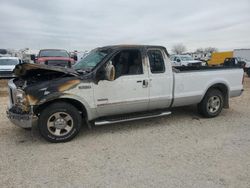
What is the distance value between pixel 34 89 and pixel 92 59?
1.58 m

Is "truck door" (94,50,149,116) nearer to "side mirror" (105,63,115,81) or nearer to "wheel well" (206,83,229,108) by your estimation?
"side mirror" (105,63,115,81)

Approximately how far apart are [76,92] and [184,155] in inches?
90.1

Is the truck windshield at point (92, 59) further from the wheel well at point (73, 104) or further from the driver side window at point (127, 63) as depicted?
the wheel well at point (73, 104)

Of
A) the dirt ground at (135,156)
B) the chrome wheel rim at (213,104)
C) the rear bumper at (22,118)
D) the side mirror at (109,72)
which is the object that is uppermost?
the side mirror at (109,72)

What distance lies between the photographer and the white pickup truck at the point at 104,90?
4.53 meters

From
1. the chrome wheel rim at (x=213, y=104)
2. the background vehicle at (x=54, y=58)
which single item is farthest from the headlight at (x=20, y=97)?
the background vehicle at (x=54, y=58)

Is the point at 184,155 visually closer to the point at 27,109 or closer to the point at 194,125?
the point at 194,125

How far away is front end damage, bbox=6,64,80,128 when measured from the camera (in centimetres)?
439

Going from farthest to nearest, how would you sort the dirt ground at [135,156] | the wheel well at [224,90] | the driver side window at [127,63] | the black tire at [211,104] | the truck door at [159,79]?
the wheel well at [224,90] → the black tire at [211,104] → the truck door at [159,79] → the driver side window at [127,63] → the dirt ground at [135,156]

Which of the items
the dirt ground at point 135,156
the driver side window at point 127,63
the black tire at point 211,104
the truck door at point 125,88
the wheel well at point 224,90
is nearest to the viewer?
the dirt ground at point 135,156

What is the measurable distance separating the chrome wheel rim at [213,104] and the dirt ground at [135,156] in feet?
1.60

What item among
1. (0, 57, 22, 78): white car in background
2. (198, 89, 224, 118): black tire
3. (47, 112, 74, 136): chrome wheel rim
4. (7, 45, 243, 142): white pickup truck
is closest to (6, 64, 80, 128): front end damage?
(7, 45, 243, 142): white pickup truck

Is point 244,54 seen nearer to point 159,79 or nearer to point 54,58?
point 54,58

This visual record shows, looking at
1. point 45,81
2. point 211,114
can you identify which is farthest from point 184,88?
point 45,81
